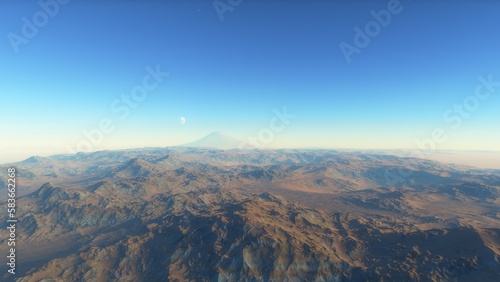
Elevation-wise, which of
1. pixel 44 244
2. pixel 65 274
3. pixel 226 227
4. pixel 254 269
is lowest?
pixel 44 244

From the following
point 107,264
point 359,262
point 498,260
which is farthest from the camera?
point 107,264

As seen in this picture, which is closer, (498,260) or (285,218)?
(498,260)

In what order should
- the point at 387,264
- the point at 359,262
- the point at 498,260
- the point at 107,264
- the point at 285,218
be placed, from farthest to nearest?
1. the point at 285,218
2. the point at 107,264
3. the point at 359,262
4. the point at 387,264
5. the point at 498,260

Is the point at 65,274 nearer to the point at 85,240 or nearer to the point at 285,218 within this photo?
the point at 85,240

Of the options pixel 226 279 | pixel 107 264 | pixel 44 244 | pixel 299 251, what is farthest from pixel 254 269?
pixel 44 244

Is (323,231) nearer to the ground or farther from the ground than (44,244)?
farther from the ground

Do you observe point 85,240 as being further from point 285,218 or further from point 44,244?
point 285,218

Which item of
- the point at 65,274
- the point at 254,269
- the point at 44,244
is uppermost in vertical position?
the point at 254,269


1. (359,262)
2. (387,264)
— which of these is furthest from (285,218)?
Result: (387,264)

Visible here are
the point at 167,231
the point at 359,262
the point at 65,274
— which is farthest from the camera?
the point at 167,231
